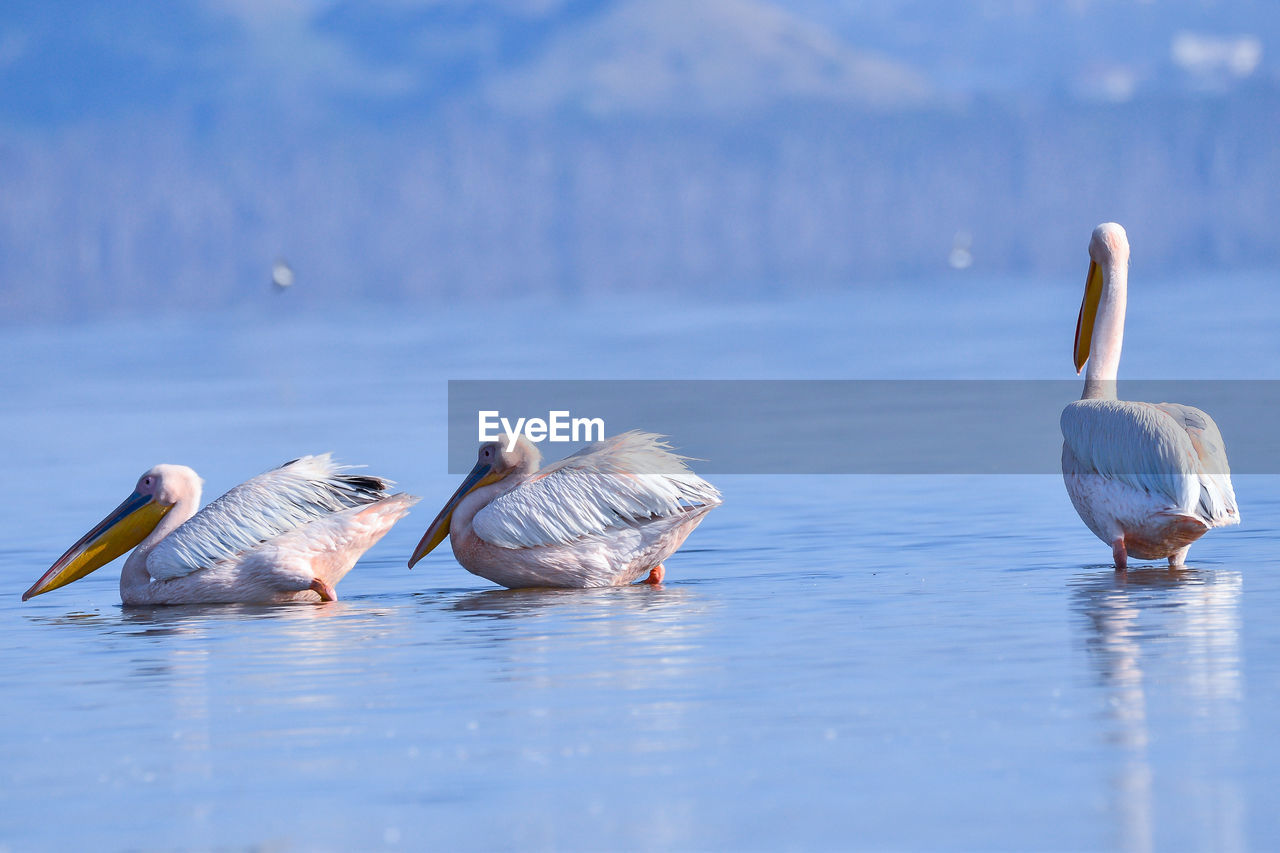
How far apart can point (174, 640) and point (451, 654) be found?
1260 mm

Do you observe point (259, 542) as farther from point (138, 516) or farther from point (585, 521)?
point (585, 521)

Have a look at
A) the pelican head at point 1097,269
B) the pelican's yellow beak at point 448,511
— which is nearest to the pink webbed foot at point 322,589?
the pelican's yellow beak at point 448,511

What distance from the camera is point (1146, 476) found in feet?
28.2

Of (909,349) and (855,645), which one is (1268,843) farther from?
(909,349)

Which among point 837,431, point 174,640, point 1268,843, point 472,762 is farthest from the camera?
point 837,431

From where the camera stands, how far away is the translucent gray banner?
45.9 feet

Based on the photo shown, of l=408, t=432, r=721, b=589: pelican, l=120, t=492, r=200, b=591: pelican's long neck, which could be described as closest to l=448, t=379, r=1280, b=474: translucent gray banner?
l=408, t=432, r=721, b=589: pelican

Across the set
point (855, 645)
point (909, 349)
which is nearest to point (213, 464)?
point (855, 645)

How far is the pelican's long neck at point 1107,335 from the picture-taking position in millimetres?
9461

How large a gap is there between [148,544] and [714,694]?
3.91 m

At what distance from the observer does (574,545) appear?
352 inches

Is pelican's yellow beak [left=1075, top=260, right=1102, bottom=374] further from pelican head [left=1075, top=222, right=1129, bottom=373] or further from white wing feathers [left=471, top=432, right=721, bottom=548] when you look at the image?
white wing feathers [left=471, top=432, right=721, bottom=548]

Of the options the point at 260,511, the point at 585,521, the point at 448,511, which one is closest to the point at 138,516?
the point at 260,511

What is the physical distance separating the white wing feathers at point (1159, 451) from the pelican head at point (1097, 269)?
0.91 meters
